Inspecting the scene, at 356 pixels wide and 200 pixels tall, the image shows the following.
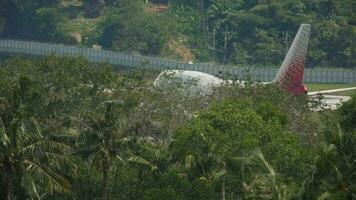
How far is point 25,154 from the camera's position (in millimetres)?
67438

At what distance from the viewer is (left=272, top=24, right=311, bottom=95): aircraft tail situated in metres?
154

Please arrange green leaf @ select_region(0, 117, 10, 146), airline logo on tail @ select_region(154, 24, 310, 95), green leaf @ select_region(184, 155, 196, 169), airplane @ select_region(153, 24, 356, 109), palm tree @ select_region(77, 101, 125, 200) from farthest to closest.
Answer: airline logo on tail @ select_region(154, 24, 310, 95) < airplane @ select_region(153, 24, 356, 109) < green leaf @ select_region(184, 155, 196, 169) < palm tree @ select_region(77, 101, 125, 200) < green leaf @ select_region(0, 117, 10, 146)

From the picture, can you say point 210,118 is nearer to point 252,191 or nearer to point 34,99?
point 34,99

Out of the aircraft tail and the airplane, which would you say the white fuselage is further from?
the aircraft tail

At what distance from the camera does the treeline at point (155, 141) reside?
66.2m

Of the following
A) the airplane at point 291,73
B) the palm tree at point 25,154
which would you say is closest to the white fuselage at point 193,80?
the airplane at point 291,73

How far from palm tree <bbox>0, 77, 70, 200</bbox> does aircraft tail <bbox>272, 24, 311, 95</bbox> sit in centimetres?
8467

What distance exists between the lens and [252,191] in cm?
6281

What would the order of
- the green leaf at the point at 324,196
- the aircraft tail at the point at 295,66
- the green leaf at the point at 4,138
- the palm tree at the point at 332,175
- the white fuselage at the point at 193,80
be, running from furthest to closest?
1. the aircraft tail at the point at 295,66
2. the white fuselage at the point at 193,80
3. the green leaf at the point at 4,138
4. the palm tree at the point at 332,175
5. the green leaf at the point at 324,196

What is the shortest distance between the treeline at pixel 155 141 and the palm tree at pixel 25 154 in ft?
0.17

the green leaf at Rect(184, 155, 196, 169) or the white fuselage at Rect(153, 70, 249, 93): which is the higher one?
the green leaf at Rect(184, 155, 196, 169)

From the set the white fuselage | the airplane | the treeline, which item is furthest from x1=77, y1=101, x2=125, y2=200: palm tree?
the airplane

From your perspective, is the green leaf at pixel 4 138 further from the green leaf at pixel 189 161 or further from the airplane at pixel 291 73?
the airplane at pixel 291 73

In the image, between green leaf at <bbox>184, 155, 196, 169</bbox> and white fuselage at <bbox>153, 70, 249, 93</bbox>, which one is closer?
green leaf at <bbox>184, 155, 196, 169</bbox>
